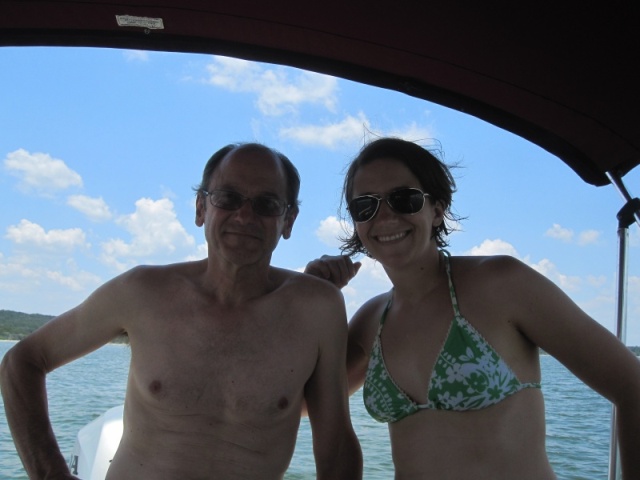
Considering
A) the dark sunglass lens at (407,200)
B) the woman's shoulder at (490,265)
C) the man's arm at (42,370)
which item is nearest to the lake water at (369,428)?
the man's arm at (42,370)

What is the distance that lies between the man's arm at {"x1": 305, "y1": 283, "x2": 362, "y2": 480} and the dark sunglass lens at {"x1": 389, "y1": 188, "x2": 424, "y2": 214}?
50 cm

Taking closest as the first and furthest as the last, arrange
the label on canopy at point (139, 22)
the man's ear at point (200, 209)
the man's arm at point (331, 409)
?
1. the label on canopy at point (139, 22)
2. the man's arm at point (331, 409)
3. the man's ear at point (200, 209)

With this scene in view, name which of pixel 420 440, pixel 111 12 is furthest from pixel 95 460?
pixel 111 12

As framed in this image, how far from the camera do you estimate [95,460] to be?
10.9 ft

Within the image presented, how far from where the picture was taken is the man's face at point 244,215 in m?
1.95

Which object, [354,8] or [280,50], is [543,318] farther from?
[280,50]

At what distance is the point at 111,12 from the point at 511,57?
1.08m

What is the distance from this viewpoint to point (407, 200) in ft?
5.81

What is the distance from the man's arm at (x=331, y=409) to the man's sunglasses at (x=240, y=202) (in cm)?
38

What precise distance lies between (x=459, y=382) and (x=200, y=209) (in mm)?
1085

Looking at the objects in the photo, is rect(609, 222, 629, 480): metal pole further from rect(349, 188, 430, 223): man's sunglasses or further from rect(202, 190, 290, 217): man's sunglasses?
rect(202, 190, 290, 217): man's sunglasses

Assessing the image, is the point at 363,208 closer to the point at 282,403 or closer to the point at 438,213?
the point at 438,213

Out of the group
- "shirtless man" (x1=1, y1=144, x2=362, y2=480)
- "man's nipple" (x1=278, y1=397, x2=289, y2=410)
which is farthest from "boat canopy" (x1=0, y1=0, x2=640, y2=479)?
"man's nipple" (x1=278, y1=397, x2=289, y2=410)

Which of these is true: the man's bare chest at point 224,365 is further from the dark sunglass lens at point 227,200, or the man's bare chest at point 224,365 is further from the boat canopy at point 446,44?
the boat canopy at point 446,44
